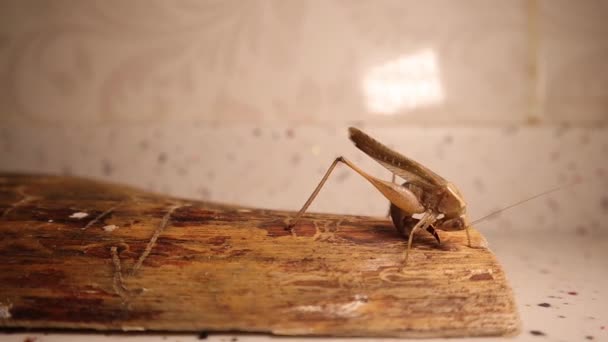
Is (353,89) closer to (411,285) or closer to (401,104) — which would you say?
(401,104)

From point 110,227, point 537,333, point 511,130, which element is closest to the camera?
point 537,333

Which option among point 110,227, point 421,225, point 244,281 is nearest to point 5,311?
point 110,227

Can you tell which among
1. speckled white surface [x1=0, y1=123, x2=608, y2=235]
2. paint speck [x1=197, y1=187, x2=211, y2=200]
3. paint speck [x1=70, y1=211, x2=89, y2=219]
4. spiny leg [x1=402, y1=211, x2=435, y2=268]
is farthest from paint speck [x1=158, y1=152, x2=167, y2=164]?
spiny leg [x1=402, y1=211, x2=435, y2=268]

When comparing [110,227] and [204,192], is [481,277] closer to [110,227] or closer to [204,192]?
[110,227]

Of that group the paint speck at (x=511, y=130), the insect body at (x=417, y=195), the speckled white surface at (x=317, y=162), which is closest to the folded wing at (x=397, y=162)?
the insect body at (x=417, y=195)

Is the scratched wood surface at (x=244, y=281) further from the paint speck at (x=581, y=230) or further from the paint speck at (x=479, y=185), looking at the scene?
the paint speck at (x=581, y=230)

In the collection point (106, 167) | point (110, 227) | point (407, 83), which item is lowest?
point (110, 227)

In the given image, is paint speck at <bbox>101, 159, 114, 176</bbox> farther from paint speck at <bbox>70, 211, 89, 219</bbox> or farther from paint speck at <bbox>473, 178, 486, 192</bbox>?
paint speck at <bbox>473, 178, 486, 192</bbox>
